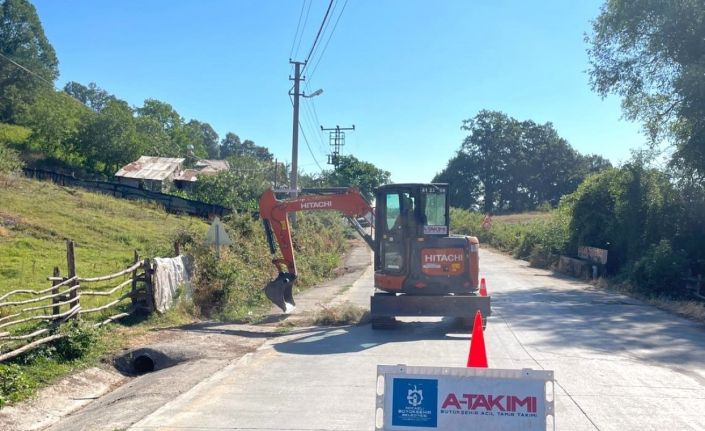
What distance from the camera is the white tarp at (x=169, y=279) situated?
15.0m

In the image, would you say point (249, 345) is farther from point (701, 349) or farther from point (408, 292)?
point (701, 349)

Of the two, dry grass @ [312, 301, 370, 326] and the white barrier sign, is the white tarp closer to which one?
dry grass @ [312, 301, 370, 326]

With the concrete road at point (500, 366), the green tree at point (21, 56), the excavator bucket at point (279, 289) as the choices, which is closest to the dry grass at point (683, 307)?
the concrete road at point (500, 366)

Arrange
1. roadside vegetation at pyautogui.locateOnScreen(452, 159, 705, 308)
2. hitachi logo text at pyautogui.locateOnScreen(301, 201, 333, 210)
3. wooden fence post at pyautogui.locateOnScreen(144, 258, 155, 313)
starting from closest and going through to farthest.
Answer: wooden fence post at pyautogui.locateOnScreen(144, 258, 155, 313) < hitachi logo text at pyautogui.locateOnScreen(301, 201, 333, 210) < roadside vegetation at pyautogui.locateOnScreen(452, 159, 705, 308)

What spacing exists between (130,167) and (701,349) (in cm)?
4961

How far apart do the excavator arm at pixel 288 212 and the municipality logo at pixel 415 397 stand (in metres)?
A: 9.52

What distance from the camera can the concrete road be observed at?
7.65 meters

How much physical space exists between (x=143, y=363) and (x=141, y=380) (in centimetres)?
131

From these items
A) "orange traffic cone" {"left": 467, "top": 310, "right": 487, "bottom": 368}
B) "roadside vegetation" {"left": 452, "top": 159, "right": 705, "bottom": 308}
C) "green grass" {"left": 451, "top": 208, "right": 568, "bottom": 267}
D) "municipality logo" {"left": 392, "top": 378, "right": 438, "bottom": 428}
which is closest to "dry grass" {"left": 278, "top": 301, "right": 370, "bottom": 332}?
"orange traffic cone" {"left": 467, "top": 310, "right": 487, "bottom": 368}

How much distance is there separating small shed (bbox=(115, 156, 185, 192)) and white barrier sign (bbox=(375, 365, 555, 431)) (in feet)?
161


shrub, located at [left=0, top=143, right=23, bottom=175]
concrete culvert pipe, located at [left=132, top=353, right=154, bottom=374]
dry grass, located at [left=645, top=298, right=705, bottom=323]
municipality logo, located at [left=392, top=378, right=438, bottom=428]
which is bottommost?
concrete culvert pipe, located at [left=132, top=353, right=154, bottom=374]

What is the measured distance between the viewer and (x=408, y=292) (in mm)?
14250

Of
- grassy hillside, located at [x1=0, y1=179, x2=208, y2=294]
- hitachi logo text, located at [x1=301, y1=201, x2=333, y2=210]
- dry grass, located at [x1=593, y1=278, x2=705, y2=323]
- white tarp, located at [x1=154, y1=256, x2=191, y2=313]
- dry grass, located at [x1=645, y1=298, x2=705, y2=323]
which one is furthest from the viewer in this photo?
grassy hillside, located at [x1=0, y1=179, x2=208, y2=294]

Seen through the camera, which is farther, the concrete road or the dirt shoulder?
the dirt shoulder
